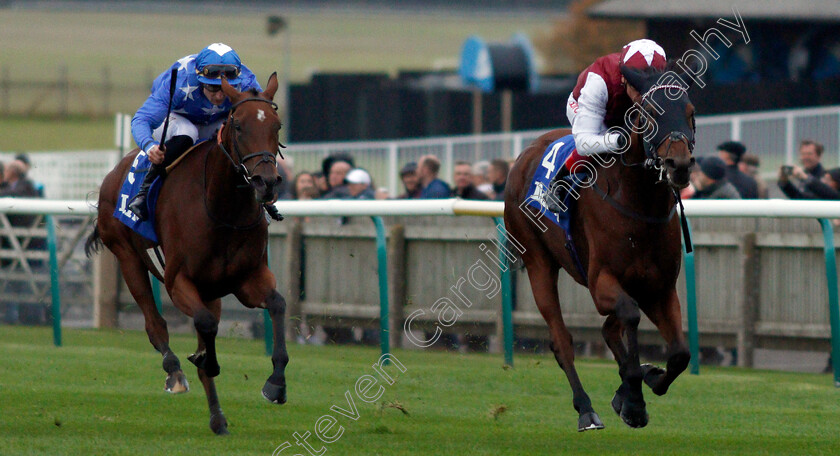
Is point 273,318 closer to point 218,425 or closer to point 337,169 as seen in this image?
point 218,425

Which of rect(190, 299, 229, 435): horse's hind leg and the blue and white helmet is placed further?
the blue and white helmet

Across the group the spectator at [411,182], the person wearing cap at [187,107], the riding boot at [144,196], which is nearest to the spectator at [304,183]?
the spectator at [411,182]

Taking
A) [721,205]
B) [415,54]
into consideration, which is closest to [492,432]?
[721,205]

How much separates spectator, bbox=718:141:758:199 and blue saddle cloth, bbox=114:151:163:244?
→ 4.85 meters

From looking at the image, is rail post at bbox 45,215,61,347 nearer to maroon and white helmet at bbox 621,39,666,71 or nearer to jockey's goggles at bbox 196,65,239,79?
jockey's goggles at bbox 196,65,239,79

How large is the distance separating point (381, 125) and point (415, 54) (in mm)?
34184

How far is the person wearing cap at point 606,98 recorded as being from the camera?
18.2 feet

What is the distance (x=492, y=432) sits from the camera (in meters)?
6.00

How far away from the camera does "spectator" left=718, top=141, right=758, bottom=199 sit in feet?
32.3

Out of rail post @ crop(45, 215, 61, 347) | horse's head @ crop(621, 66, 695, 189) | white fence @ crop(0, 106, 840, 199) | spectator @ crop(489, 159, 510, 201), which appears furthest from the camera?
white fence @ crop(0, 106, 840, 199)

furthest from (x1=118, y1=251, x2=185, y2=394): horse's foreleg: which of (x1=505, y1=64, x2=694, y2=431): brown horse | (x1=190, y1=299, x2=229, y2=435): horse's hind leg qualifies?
(x1=505, y1=64, x2=694, y2=431): brown horse

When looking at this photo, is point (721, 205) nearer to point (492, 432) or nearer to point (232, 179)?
point (492, 432)

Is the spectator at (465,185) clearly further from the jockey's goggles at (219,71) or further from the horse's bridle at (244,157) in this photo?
the horse's bridle at (244,157)

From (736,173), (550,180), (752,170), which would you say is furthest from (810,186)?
(550,180)
